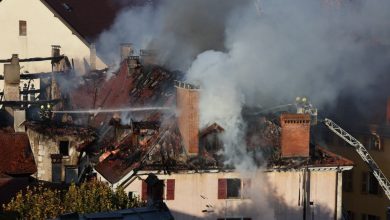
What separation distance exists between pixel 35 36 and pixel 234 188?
21.2 metres

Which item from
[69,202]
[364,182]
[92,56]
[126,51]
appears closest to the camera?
[69,202]

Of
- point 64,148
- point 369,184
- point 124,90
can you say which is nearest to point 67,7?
point 124,90

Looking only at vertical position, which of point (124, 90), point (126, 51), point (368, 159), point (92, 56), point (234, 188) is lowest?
point (234, 188)

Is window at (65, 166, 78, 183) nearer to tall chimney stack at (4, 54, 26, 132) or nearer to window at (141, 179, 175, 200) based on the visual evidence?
tall chimney stack at (4, 54, 26, 132)

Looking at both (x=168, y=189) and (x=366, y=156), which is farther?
(x=366, y=156)

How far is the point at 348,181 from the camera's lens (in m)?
32.2

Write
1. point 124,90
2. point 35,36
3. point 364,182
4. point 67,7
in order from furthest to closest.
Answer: point 67,7 → point 35,36 → point 124,90 → point 364,182

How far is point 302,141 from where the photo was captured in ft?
85.1

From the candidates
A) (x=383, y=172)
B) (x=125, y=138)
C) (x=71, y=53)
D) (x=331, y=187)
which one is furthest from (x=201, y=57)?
(x=71, y=53)

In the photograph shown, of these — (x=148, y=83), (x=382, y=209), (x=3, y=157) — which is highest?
(x=148, y=83)

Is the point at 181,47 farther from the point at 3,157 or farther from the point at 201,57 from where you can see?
the point at 3,157

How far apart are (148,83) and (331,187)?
902 cm

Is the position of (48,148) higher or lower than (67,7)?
lower

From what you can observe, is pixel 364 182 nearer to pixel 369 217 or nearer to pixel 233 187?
pixel 369 217
